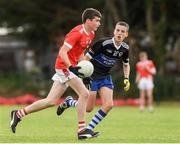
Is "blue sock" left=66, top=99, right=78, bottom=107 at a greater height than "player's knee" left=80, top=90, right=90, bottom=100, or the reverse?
"blue sock" left=66, top=99, right=78, bottom=107

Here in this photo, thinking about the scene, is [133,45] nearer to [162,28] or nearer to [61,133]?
[162,28]

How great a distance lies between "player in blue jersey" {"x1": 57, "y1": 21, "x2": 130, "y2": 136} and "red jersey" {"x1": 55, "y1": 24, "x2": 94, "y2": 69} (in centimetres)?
72

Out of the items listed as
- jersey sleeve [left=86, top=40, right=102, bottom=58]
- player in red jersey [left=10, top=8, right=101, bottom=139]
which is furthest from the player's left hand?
player in red jersey [left=10, top=8, right=101, bottom=139]

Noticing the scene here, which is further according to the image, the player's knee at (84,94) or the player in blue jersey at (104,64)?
the player in blue jersey at (104,64)

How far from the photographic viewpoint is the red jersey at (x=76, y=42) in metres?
12.6

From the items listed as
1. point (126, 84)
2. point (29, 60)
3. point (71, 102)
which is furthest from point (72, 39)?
point (29, 60)

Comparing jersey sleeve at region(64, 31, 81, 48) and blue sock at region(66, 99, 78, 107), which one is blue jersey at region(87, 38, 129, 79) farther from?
jersey sleeve at region(64, 31, 81, 48)

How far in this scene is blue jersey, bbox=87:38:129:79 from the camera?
13641 millimetres

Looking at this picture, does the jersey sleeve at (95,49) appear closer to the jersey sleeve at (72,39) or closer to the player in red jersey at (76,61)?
the player in red jersey at (76,61)

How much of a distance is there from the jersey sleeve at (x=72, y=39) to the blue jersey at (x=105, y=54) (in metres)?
1.11

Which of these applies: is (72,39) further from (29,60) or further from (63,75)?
(29,60)

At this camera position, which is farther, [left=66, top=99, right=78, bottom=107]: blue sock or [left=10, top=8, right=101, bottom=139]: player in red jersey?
[left=66, top=99, right=78, bottom=107]: blue sock

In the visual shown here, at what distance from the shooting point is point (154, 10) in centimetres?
3816

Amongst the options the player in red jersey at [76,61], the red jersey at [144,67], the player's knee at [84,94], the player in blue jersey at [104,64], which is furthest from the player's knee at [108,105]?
the red jersey at [144,67]
